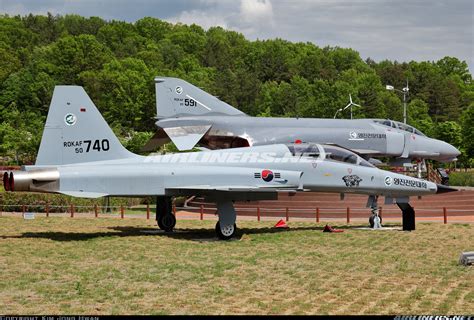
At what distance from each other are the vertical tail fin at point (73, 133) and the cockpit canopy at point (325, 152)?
571 cm

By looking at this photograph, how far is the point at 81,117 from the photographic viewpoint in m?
20.9

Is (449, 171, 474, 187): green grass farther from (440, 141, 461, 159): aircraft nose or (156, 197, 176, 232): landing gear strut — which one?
(156, 197, 176, 232): landing gear strut

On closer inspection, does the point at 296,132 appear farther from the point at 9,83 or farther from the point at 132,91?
the point at 9,83

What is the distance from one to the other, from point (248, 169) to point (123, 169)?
147 inches

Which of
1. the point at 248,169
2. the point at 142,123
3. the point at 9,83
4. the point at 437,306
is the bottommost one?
the point at 437,306

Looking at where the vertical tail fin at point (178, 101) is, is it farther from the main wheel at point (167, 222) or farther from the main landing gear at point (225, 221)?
the main landing gear at point (225, 221)

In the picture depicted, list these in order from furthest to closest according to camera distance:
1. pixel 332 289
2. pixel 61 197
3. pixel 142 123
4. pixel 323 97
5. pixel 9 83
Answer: pixel 9 83 < pixel 142 123 < pixel 323 97 < pixel 61 197 < pixel 332 289

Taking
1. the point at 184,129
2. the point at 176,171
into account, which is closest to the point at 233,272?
the point at 176,171

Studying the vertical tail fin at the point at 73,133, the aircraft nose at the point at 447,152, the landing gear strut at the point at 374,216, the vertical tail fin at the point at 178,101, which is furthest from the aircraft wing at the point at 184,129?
the vertical tail fin at the point at 73,133

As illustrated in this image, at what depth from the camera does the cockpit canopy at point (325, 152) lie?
23.2 metres

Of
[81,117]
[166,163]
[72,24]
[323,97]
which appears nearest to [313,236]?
[166,163]

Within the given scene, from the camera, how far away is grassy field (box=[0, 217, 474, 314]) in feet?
39.9

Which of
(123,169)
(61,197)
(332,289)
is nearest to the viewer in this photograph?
(332,289)

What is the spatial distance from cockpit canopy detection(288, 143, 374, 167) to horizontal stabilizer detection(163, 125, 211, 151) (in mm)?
10219
